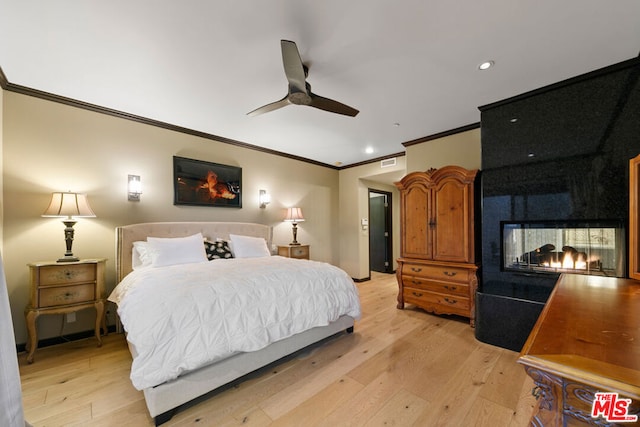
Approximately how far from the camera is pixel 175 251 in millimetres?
2992

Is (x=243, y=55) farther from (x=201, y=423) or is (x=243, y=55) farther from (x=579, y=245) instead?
(x=579, y=245)

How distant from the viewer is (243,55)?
2.12 m

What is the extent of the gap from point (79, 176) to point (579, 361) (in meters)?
4.13

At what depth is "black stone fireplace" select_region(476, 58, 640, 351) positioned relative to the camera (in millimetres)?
2270

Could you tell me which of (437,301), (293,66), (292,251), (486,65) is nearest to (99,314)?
(292,251)

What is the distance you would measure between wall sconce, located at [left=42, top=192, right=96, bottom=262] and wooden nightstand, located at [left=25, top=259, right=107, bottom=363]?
0.15 meters

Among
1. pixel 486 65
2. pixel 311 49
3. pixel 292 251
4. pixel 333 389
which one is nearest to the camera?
pixel 333 389

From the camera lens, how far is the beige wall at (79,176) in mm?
2560

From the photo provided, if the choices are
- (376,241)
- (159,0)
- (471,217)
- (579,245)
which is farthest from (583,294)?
(376,241)

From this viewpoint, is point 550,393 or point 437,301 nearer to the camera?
point 550,393

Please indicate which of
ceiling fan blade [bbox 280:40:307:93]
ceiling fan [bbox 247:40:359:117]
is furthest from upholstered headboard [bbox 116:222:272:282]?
ceiling fan blade [bbox 280:40:307:93]

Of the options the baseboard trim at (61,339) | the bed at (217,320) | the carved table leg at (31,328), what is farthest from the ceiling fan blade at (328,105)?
the baseboard trim at (61,339)

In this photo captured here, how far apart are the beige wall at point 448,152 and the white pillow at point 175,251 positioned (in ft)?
11.3

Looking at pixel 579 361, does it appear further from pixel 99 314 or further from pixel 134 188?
pixel 134 188
